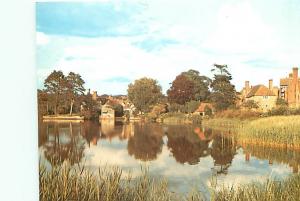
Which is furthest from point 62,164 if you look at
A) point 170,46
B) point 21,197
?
point 170,46

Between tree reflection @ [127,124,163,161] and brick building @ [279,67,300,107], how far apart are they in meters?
0.66

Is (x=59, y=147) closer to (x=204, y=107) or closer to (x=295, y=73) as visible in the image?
(x=204, y=107)

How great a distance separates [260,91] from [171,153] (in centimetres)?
56

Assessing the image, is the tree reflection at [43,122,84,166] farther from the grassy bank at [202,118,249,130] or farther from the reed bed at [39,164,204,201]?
the grassy bank at [202,118,249,130]

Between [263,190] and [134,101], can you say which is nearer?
[263,190]

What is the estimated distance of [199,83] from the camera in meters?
2.58

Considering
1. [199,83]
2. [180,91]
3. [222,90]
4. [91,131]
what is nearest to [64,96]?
[91,131]

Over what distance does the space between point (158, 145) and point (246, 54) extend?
655mm

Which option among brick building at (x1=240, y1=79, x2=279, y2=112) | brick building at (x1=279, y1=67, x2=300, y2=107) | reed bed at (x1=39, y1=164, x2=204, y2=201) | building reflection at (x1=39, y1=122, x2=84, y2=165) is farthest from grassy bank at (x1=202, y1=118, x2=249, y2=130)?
building reflection at (x1=39, y1=122, x2=84, y2=165)

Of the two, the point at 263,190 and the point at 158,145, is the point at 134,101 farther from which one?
the point at 263,190

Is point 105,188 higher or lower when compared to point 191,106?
lower

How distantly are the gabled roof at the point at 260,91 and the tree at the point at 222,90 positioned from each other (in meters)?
0.09

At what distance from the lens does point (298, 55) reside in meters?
2.50

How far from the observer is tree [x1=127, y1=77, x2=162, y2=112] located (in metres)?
2.59
